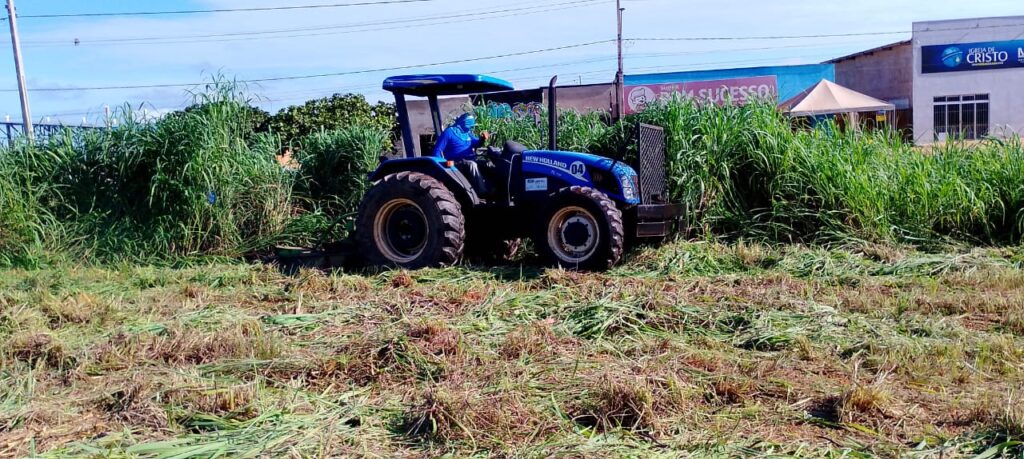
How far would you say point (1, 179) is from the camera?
10398 mm

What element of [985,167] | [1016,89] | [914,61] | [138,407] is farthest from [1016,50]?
[138,407]

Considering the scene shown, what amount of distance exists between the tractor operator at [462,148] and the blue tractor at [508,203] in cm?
8

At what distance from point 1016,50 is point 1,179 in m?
35.6

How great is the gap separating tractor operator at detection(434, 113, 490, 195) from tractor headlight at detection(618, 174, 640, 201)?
4.67ft

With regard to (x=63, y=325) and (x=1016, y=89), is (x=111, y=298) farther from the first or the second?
(x=1016, y=89)

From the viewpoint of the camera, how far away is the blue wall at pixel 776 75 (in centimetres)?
2968

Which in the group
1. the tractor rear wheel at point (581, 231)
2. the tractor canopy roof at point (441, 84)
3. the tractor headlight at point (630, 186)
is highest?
the tractor canopy roof at point (441, 84)

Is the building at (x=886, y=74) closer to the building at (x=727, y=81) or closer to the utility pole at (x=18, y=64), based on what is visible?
the building at (x=727, y=81)

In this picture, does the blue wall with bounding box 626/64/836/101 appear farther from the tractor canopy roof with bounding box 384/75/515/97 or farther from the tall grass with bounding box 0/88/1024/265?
the tractor canopy roof with bounding box 384/75/515/97

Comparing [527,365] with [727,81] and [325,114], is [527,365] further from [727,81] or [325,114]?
[727,81]

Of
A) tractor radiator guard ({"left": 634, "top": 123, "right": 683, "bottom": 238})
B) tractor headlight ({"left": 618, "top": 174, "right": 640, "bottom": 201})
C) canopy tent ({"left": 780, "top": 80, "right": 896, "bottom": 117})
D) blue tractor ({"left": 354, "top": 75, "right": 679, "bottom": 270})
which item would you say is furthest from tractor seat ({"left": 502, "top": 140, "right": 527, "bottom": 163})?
canopy tent ({"left": 780, "top": 80, "right": 896, "bottom": 117})

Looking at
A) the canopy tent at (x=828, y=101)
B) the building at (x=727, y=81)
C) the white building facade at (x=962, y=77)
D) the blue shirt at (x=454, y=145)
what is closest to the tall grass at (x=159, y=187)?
the blue shirt at (x=454, y=145)

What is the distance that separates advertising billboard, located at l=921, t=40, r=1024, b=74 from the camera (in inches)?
1346

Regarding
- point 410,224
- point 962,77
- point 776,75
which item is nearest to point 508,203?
point 410,224
